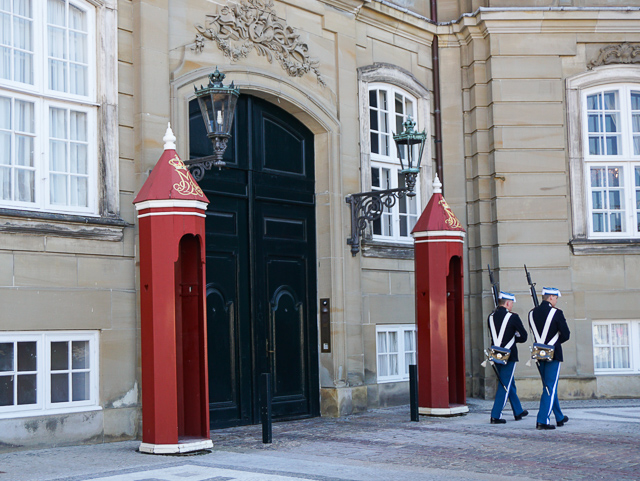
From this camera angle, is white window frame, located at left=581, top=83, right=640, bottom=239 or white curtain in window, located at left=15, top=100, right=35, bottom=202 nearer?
white curtain in window, located at left=15, top=100, right=35, bottom=202

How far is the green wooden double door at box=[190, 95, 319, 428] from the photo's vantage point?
1095 cm

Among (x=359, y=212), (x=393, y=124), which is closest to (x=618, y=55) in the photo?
(x=393, y=124)

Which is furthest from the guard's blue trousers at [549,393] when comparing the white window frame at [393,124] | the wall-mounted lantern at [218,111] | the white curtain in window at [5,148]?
the white curtain in window at [5,148]

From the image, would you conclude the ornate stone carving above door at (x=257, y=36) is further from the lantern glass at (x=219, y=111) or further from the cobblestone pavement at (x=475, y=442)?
the cobblestone pavement at (x=475, y=442)

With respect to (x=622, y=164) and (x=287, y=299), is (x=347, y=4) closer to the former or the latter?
(x=287, y=299)

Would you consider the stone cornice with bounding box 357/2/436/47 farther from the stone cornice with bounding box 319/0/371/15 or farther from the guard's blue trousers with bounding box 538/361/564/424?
the guard's blue trousers with bounding box 538/361/564/424

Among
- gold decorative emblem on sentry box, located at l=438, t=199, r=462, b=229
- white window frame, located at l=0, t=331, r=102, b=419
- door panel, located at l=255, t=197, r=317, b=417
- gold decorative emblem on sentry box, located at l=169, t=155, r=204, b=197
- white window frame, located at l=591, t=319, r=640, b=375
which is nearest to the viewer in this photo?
white window frame, located at l=0, t=331, r=102, b=419

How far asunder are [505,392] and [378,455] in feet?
9.25

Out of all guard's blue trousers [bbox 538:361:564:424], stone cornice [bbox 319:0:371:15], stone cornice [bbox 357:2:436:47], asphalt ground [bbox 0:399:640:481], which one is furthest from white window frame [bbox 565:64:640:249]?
guard's blue trousers [bbox 538:361:564:424]

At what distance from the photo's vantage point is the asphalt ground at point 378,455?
7438 mm

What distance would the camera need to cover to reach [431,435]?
9.98 m

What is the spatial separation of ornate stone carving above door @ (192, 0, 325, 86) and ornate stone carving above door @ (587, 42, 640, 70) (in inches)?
186

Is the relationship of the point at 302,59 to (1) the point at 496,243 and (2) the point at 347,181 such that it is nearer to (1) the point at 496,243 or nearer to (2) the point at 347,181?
(2) the point at 347,181

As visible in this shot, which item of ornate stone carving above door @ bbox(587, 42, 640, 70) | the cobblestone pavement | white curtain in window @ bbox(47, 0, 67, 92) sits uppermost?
ornate stone carving above door @ bbox(587, 42, 640, 70)
